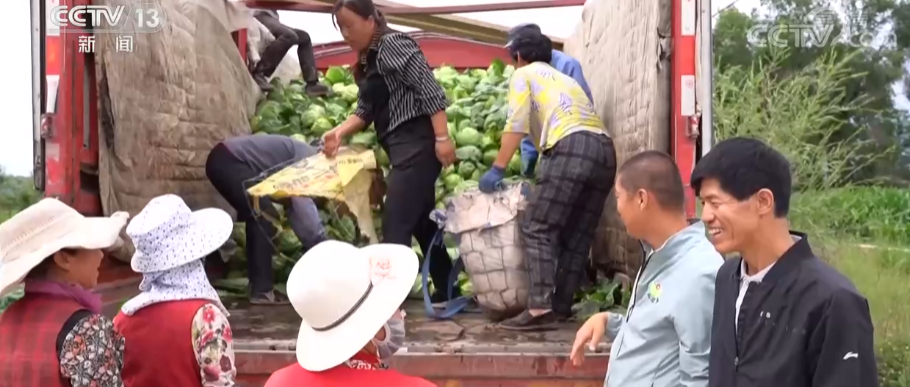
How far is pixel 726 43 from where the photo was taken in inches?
420

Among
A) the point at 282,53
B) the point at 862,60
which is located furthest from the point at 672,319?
the point at 862,60

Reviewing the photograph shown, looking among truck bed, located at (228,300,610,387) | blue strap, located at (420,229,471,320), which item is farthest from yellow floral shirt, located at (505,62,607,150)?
truck bed, located at (228,300,610,387)

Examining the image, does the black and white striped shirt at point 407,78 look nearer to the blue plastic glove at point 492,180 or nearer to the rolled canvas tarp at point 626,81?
the blue plastic glove at point 492,180

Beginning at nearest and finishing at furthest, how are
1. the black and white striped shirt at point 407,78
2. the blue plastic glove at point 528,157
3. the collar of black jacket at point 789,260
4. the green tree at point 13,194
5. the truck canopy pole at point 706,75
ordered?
the collar of black jacket at point 789,260 → the truck canopy pole at point 706,75 → the black and white striped shirt at point 407,78 → the blue plastic glove at point 528,157 → the green tree at point 13,194

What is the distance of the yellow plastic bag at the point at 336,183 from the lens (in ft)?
13.9

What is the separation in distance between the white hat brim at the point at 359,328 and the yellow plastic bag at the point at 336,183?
7.56 feet

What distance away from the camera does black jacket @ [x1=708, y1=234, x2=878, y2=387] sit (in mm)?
1733

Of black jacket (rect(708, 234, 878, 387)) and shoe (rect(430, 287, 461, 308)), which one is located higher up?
black jacket (rect(708, 234, 878, 387))

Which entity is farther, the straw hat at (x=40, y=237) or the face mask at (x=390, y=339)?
the straw hat at (x=40, y=237)

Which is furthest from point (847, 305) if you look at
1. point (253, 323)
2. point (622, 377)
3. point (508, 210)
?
point (253, 323)

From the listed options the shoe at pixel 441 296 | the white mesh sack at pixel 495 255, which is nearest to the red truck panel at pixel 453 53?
the shoe at pixel 441 296

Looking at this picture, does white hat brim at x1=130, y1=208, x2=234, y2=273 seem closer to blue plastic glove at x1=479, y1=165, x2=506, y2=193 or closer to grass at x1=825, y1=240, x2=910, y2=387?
blue plastic glove at x1=479, y1=165, x2=506, y2=193

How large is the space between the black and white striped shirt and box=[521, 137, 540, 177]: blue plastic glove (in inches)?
37.1

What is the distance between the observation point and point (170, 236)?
2.32 m
